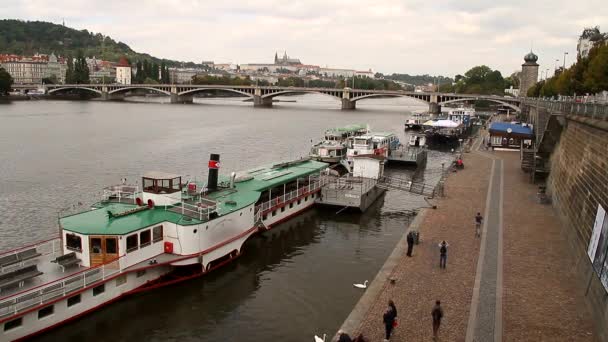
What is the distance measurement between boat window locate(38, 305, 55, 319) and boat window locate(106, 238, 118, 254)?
8.81 ft

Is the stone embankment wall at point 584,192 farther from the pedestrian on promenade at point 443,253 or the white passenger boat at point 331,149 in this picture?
the white passenger boat at point 331,149

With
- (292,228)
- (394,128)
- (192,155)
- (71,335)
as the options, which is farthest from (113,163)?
(394,128)

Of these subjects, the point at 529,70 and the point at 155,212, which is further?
the point at 529,70

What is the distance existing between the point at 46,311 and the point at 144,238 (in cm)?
429

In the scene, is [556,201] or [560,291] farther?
[556,201]

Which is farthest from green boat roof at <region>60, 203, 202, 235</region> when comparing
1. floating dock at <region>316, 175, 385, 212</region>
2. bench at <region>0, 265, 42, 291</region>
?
floating dock at <region>316, 175, 385, 212</region>

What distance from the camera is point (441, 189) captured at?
3603cm

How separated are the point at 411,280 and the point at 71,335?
12.3 meters

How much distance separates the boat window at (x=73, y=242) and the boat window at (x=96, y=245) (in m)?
0.50

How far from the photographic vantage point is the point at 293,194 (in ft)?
105

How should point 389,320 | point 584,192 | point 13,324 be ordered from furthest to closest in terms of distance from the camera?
point 584,192 → point 13,324 → point 389,320

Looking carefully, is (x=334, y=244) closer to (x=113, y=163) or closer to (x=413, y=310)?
(x=413, y=310)

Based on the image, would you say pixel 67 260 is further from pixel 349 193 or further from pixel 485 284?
Answer: pixel 349 193

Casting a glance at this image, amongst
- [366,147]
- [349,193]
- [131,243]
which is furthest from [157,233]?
[366,147]
